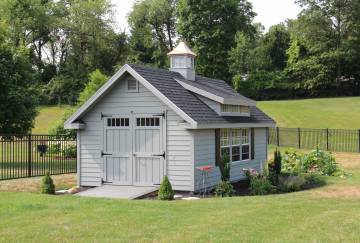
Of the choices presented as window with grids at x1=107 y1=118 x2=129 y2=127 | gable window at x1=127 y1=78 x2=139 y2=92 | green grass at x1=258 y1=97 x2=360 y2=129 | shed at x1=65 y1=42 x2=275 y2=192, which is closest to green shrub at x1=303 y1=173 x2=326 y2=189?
shed at x1=65 y1=42 x2=275 y2=192

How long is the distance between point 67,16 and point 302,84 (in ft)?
118

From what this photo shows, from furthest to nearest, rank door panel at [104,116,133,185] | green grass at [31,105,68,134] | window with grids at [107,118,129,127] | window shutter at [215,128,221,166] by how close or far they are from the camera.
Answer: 1. green grass at [31,105,68,134]
2. window shutter at [215,128,221,166]
3. window with grids at [107,118,129,127]
4. door panel at [104,116,133,185]

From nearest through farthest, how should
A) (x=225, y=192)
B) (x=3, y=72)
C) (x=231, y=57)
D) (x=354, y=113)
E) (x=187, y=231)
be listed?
(x=187, y=231) → (x=225, y=192) → (x=3, y=72) → (x=354, y=113) → (x=231, y=57)

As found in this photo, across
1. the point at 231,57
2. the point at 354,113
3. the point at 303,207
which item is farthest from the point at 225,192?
the point at 231,57

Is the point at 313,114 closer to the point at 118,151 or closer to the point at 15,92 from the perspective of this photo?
the point at 15,92

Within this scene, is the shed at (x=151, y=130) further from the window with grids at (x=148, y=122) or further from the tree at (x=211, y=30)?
the tree at (x=211, y=30)

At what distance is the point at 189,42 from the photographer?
2218 inches

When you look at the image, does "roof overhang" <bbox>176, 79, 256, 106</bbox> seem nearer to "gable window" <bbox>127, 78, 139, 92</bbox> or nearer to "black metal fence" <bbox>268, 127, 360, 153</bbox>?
"gable window" <bbox>127, 78, 139, 92</bbox>

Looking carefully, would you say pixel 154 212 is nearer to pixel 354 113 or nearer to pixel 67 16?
pixel 354 113

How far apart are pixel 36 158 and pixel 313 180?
1162cm

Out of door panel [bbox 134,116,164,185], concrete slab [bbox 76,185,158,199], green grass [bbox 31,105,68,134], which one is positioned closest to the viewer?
concrete slab [bbox 76,185,158,199]

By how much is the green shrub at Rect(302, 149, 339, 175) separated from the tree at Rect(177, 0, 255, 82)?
34450mm

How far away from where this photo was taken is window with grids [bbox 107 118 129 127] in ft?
52.5

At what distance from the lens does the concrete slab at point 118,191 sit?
46.4ft
